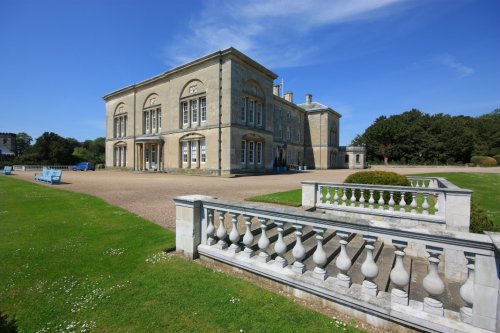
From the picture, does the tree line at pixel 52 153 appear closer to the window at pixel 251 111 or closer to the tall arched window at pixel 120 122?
the tall arched window at pixel 120 122

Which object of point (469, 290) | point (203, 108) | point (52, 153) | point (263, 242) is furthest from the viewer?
point (52, 153)

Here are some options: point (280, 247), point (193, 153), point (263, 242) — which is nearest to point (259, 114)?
point (193, 153)

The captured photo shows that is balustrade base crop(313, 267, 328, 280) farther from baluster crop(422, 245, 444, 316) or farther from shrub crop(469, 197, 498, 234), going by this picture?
shrub crop(469, 197, 498, 234)

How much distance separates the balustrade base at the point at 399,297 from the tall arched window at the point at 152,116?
109 feet

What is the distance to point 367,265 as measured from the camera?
9.46ft

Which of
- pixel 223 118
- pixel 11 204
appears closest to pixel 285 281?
pixel 11 204

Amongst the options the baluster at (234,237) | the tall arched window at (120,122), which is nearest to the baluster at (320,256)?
the baluster at (234,237)

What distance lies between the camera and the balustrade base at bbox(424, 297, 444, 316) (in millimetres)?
2520

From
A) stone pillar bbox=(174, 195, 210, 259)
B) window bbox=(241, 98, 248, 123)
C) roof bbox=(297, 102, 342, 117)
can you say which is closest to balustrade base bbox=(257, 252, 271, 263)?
stone pillar bbox=(174, 195, 210, 259)

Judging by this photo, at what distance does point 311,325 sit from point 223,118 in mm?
23735

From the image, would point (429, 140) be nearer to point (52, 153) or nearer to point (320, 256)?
point (320, 256)

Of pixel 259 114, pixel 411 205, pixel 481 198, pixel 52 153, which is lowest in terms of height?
pixel 481 198

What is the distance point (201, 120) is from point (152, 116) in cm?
1017

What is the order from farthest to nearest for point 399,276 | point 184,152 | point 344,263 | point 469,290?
point 184,152, point 344,263, point 399,276, point 469,290
